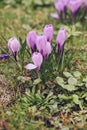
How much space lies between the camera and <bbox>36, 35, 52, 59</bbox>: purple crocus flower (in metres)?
2.95

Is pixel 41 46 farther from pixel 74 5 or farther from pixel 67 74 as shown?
pixel 74 5

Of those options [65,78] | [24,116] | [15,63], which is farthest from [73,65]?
[24,116]

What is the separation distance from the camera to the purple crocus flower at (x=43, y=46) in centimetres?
295

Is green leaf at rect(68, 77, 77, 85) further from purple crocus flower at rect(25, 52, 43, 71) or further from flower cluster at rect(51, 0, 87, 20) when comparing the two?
flower cluster at rect(51, 0, 87, 20)

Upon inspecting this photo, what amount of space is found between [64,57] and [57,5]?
0.99 metres

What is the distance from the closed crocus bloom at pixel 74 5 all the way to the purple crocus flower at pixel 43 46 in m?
1.04

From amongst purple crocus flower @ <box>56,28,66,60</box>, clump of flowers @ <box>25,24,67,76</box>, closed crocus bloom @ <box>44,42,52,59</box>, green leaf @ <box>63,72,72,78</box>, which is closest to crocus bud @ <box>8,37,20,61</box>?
clump of flowers @ <box>25,24,67,76</box>

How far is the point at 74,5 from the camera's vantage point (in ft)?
12.8

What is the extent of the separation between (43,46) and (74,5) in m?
1.09

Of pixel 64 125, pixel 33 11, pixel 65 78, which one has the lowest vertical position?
pixel 64 125

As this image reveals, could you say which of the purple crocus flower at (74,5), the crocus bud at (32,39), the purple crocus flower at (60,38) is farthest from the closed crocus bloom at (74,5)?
the crocus bud at (32,39)

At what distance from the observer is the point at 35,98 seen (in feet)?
9.75

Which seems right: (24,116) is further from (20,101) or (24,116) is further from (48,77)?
(48,77)

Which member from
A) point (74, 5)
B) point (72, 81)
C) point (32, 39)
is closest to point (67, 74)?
point (72, 81)
